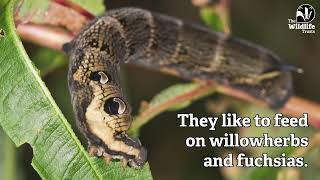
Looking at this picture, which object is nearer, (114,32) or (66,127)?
(66,127)

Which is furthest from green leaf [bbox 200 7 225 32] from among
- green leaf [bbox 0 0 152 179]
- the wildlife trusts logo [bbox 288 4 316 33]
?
green leaf [bbox 0 0 152 179]

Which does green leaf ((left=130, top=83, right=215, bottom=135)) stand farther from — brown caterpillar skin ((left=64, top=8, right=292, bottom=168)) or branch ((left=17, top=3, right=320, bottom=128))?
brown caterpillar skin ((left=64, top=8, right=292, bottom=168))

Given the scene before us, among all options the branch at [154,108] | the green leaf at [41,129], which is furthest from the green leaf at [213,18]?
the green leaf at [41,129]

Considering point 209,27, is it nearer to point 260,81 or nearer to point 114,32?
point 260,81

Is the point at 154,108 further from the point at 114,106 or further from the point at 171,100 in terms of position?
the point at 114,106

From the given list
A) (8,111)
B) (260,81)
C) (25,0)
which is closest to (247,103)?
(260,81)

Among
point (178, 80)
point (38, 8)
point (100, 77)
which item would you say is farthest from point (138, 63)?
point (178, 80)
